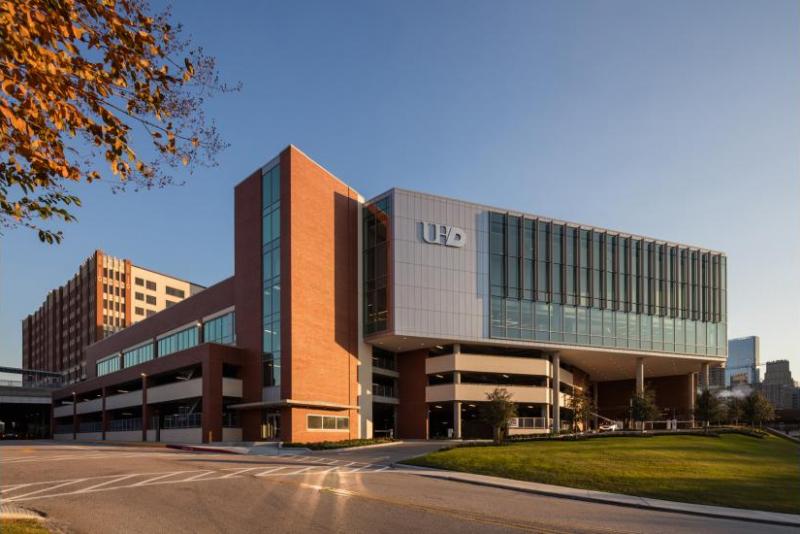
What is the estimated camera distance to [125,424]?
6675cm

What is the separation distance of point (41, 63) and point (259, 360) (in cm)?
4611

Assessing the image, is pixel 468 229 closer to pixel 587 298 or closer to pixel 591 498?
pixel 587 298

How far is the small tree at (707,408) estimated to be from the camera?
66188mm

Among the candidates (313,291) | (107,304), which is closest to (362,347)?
(313,291)

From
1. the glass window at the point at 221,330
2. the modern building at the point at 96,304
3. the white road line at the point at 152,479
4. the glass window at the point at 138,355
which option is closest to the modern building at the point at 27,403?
the modern building at the point at 96,304

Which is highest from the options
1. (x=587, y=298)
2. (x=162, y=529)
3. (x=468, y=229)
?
(x=468, y=229)

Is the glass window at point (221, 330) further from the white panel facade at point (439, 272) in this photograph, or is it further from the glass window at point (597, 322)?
the glass window at point (597, 322)

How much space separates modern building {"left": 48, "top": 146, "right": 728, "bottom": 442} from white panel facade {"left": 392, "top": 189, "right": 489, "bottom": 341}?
13cm

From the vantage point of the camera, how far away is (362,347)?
191 ft

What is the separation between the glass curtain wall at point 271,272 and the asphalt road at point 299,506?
26.9 meters

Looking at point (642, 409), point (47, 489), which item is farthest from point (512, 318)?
point (47, 489)

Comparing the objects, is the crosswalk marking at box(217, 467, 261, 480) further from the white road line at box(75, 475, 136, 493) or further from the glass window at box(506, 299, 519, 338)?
the glass window at box(506, 299, 519, 338)

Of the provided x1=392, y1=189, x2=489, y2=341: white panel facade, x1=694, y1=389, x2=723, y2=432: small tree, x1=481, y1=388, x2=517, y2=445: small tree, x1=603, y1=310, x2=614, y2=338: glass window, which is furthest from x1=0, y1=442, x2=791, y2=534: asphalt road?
x1=694, y1=389, x2=723, y2=432: small tree

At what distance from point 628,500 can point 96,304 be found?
11619cm
